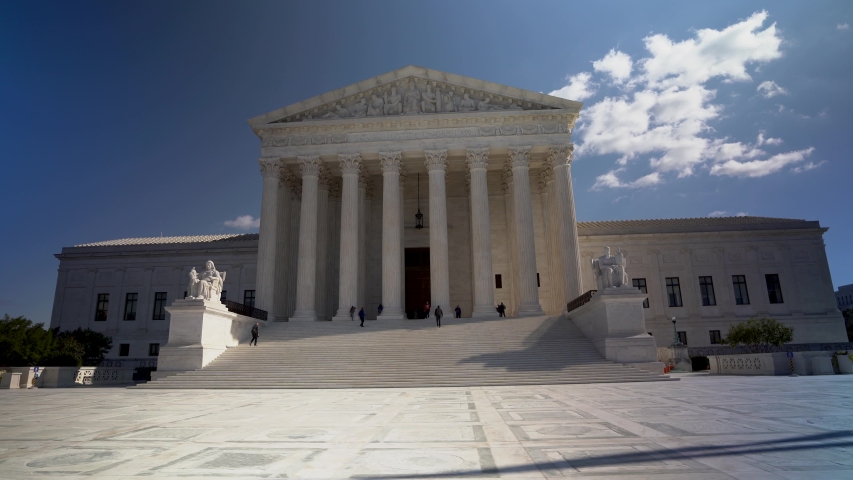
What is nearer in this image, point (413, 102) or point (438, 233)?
point (438, 233)

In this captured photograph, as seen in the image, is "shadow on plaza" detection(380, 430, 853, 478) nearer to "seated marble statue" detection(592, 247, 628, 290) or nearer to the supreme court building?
"seated marble statue" detection(592, 247, 628, 290)

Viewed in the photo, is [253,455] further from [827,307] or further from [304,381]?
[827,307]

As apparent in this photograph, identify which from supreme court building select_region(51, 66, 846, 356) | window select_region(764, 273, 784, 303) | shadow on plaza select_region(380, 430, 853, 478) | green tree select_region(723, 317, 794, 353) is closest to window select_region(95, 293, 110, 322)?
supreme court building select_region(51, 66, 846, 356)

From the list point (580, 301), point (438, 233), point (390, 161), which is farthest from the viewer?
point (390, 161)

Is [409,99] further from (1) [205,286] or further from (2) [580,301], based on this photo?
(1) [205,286]

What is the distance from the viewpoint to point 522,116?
32.8 metres

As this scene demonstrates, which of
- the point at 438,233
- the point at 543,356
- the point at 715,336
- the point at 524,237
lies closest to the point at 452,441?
the point at 543,356

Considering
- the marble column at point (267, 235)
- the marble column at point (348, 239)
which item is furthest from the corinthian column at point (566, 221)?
the marble column at point (267, 235)

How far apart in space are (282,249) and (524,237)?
16.0 metres

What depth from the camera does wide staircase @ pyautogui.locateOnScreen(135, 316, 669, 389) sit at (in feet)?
63.1

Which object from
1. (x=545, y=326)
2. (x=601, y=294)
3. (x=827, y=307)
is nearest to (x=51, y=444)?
(x=601, y=294)

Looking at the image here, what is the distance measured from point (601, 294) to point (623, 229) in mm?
21724

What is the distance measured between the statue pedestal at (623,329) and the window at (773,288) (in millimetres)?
25687

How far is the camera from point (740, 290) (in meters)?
41.2
